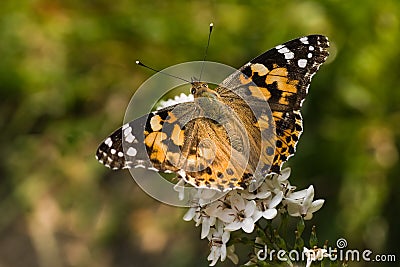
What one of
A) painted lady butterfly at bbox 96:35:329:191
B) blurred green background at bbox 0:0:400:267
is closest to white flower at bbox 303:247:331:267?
painted lady butterfly at bbox 96:35:329:191

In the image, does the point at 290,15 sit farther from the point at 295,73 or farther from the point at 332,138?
the point at 295,73

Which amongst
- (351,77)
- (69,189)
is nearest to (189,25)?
(351,77)

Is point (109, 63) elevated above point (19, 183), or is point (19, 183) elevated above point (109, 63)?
point (109, 63)

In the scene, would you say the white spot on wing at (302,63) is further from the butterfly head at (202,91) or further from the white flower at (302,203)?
the white flower at (302,203)

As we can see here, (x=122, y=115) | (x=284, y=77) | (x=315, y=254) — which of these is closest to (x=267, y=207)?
(x=315, y=254)

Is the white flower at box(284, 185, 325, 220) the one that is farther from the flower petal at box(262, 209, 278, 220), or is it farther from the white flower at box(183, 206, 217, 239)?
the white flower at box(183, 206, 217, 239)

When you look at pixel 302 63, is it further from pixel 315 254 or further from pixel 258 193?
pixel 315 254
